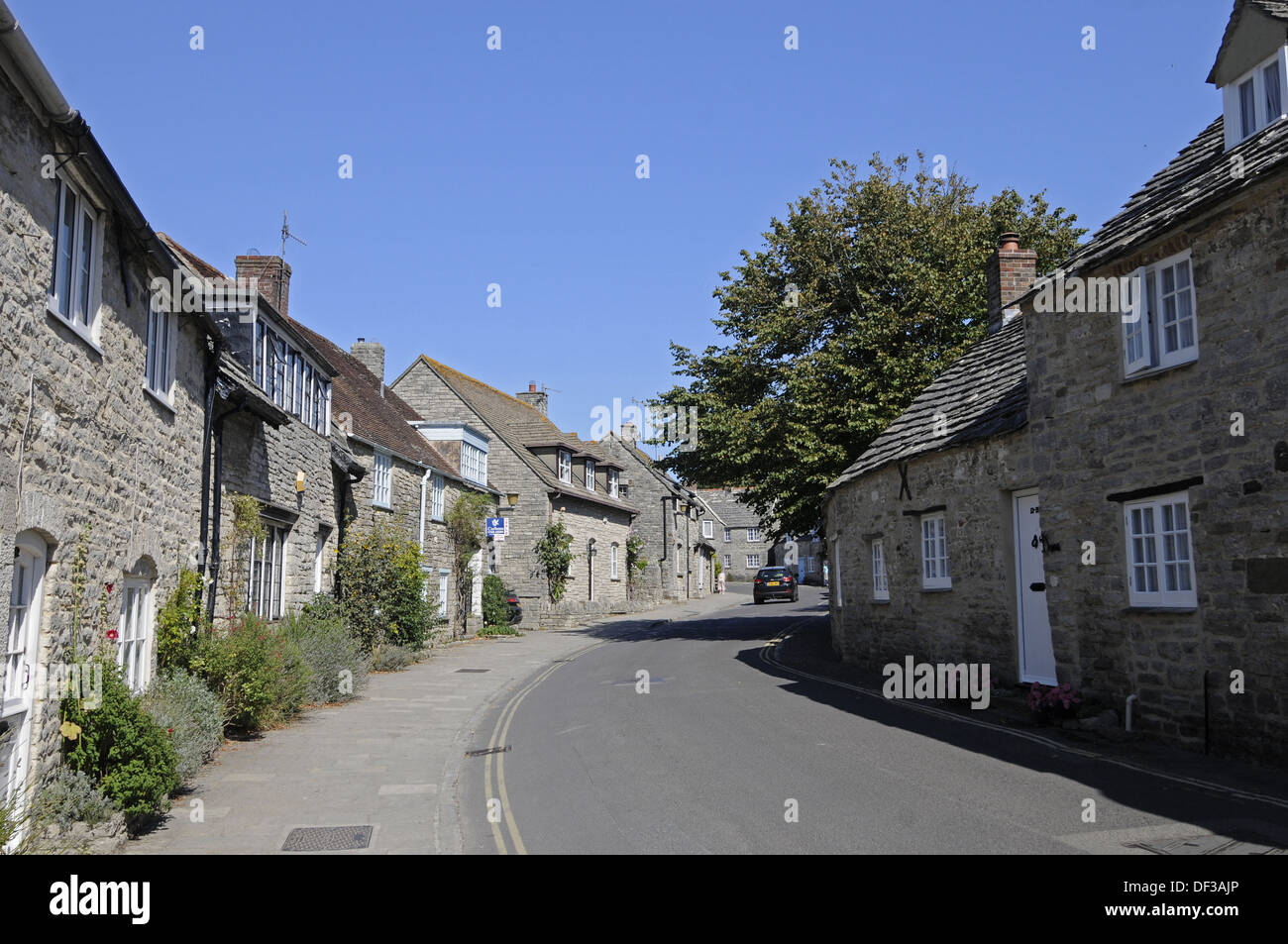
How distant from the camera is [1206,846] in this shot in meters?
6.20

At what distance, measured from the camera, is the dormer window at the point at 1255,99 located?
9.91 m

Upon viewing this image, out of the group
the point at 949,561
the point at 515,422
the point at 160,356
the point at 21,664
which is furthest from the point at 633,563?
the point at 21,664

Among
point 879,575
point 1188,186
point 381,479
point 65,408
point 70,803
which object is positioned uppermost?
point 1188,186

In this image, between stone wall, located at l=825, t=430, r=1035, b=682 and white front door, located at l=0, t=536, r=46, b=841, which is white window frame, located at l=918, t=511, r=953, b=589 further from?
white front door, located at l=0, t=536, r=46, b=841

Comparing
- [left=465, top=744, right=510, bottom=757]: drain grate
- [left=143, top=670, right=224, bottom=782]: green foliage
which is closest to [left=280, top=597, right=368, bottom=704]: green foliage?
[left=143, top=670, right=224, bottom=782]: green foliage

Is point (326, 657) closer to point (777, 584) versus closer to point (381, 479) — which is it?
point (381, 479)

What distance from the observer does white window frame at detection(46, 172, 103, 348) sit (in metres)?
7.55

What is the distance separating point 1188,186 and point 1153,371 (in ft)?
7.41

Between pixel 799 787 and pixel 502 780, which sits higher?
pixel 799 787

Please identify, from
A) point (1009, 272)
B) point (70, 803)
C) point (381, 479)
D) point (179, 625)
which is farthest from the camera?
point (381, 479)

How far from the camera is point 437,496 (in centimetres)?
2745

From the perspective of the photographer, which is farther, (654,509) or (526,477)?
(654,509)

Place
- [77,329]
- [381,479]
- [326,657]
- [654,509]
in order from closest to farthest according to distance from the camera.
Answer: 1. [77,329]
2. [326,657]
3. [381,479]
4. [654,509]

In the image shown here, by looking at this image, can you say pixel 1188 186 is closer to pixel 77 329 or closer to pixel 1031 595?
pixel 1031 595
